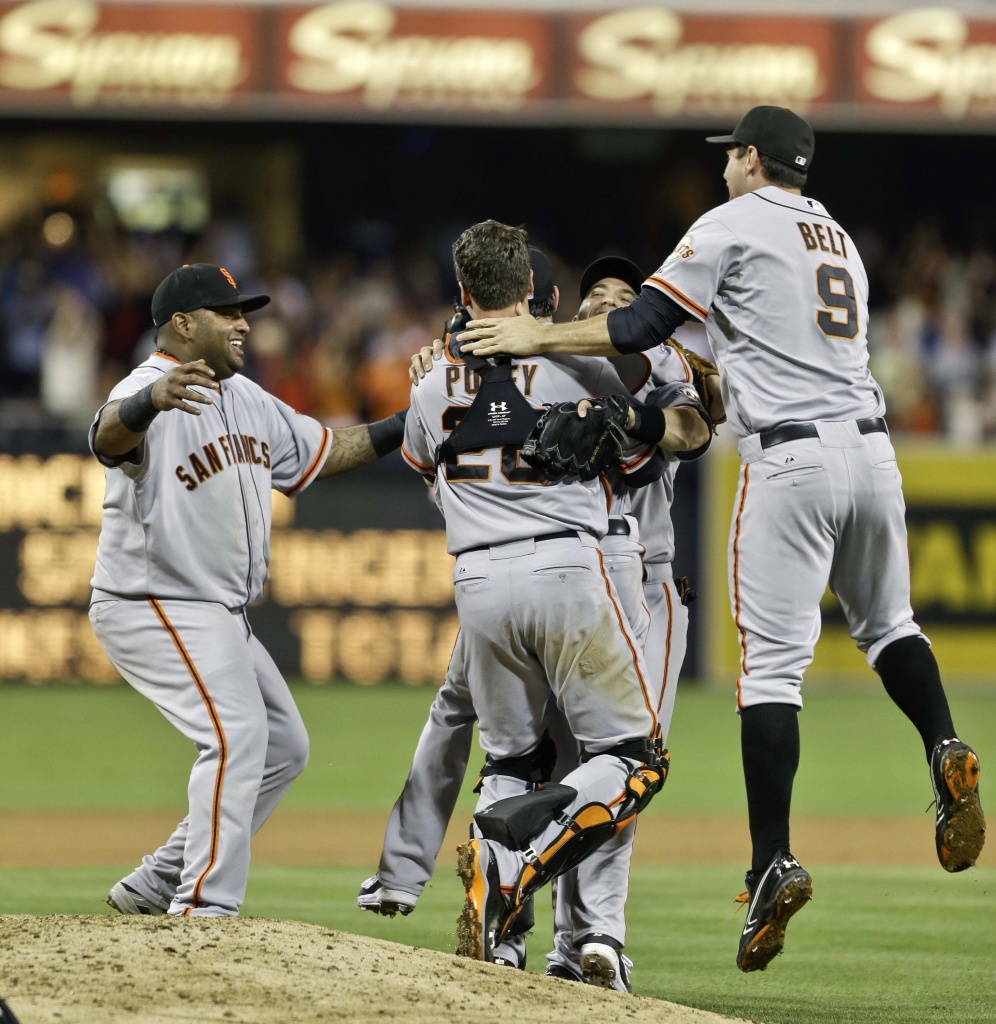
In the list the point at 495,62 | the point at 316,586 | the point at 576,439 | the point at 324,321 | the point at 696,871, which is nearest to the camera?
the point at 576,439

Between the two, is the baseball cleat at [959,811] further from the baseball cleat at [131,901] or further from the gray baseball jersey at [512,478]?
the baseball cleat at [131,901]

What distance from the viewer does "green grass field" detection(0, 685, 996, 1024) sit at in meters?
5.00

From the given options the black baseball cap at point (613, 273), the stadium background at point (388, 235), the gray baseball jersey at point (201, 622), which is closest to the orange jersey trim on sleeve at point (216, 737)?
the gray baseball jersey at point (201, 622)

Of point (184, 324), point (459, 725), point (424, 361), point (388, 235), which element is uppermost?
point (388, 235)

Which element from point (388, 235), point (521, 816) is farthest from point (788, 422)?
point (388, 235)

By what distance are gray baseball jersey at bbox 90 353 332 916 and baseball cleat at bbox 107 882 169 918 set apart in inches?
0.7

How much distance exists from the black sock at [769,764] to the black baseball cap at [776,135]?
4.82 ft

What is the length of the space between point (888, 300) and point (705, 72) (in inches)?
137

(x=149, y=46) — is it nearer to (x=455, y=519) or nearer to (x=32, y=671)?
(x=32, y=671)

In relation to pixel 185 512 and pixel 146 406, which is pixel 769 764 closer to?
pixel 185 512

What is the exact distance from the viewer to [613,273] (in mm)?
5305

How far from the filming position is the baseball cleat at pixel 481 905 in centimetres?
435

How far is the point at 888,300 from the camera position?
16.2 m

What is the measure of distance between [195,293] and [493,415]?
1.05m
